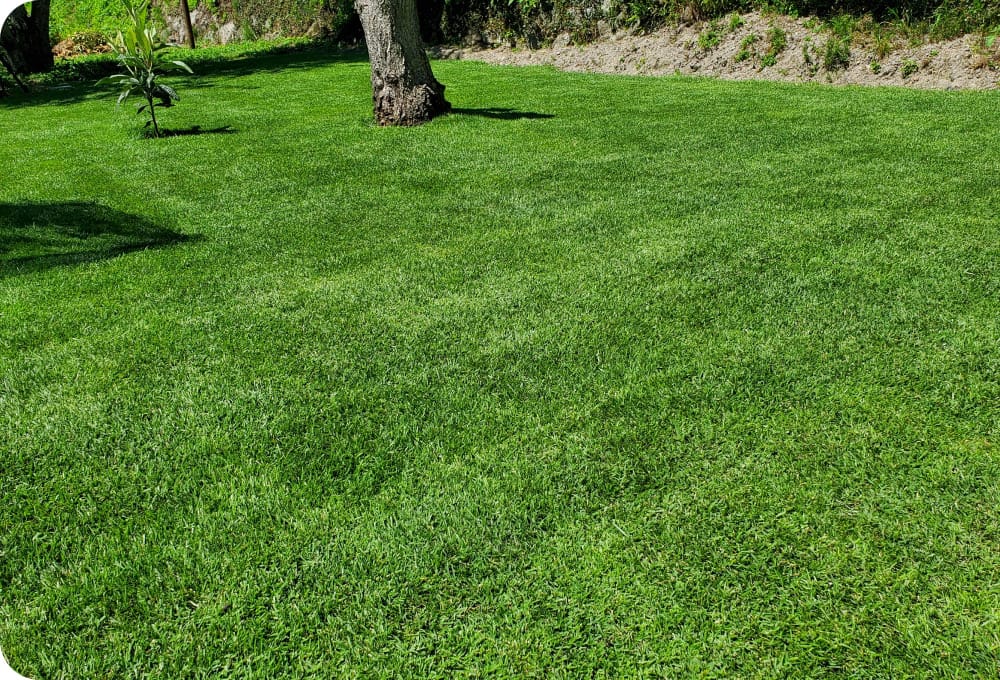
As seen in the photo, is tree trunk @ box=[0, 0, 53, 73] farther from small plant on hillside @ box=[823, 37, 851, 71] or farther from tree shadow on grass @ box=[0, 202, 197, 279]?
small plant on hillside @ box=[823, 37, 851, 71]

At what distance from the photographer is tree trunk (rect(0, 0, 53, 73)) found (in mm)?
15547

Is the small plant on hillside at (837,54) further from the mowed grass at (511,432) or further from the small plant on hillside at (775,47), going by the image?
the mowed grass at (511,432)

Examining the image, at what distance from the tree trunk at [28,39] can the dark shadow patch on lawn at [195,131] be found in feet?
A: 34.3

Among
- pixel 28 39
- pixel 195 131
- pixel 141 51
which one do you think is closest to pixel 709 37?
pixel 195 131

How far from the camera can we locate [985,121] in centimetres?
710

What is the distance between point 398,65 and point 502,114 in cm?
150

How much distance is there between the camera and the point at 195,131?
8531 mm

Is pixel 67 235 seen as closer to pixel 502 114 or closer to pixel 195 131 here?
pixel 195 131

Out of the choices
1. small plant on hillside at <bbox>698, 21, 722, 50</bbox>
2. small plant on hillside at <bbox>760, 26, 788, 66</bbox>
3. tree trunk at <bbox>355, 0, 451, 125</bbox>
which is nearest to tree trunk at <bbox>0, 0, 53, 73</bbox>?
tree trunk at <bbox>355, 0, 451, 125</bbox>

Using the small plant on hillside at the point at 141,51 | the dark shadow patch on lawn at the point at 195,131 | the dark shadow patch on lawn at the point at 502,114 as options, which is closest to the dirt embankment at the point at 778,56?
the dark shadow patch on lawn at the point at 502,114

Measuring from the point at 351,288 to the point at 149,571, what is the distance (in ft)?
6.79

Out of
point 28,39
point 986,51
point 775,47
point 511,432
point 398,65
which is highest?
point 28,39

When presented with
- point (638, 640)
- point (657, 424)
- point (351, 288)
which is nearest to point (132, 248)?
point (351, 288)

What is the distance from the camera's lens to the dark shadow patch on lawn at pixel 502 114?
871 centimetres
